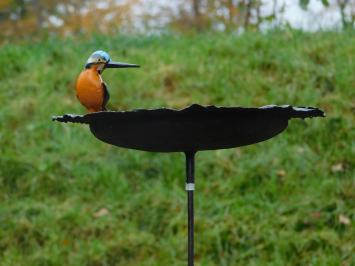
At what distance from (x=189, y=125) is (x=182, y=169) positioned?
7.91ft

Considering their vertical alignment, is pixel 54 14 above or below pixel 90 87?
above

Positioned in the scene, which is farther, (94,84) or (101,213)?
(101,213)

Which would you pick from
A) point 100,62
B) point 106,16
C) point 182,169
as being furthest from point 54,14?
point 100,62

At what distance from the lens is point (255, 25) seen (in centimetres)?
575

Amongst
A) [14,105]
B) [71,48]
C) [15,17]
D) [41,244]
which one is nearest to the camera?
[41,244]

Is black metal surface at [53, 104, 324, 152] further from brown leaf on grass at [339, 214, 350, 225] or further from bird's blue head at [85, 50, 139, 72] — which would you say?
brown leaf on grass at [339, 214, 350, 225]

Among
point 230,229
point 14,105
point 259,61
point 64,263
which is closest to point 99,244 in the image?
point 64,263

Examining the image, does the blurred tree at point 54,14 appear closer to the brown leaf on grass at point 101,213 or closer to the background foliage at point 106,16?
the background foliage at point 106,16

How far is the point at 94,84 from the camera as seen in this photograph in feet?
5.92

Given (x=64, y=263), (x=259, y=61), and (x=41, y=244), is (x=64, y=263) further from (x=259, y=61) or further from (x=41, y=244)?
(x=259, y=61)

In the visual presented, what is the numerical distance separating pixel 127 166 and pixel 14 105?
3.49 ft

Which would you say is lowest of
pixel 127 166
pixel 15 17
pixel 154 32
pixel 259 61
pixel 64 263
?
pixel 64 263

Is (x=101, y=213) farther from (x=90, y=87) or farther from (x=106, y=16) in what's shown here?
(x=106, y=16)

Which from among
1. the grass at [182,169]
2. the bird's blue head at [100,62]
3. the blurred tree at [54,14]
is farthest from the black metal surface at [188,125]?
the blurred tree at [54,14]
